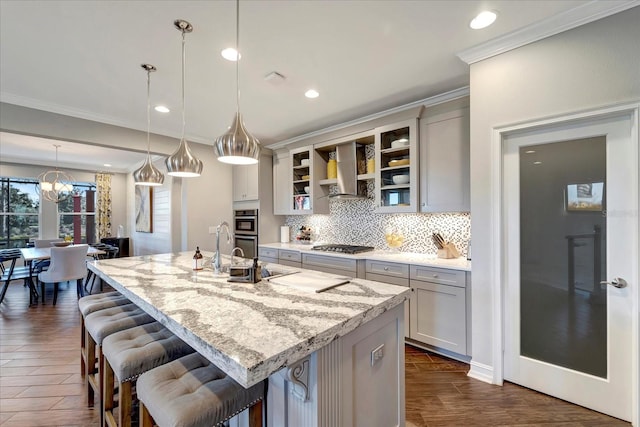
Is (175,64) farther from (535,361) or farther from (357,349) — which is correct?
(535,361)

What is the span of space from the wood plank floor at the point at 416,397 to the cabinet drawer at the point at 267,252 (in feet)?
7.30

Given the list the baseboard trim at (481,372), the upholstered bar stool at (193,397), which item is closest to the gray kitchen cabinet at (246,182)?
the upholstered bar stool at (193,397)

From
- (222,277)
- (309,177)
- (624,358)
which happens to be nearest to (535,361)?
(624,358)

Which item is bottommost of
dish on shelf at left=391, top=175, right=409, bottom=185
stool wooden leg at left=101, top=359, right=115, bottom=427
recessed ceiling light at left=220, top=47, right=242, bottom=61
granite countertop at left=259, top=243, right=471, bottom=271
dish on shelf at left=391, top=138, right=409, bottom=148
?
stool wooden leg at left=101, top=359, right=115, bottom=427

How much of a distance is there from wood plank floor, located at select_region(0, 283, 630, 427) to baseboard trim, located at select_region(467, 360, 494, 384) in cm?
5

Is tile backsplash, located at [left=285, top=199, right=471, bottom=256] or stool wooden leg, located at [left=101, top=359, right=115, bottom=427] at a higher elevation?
tile backsplash, located at [left=285, top=199, right=471, bottom=256]

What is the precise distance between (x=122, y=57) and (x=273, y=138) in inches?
97.1

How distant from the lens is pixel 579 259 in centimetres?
191

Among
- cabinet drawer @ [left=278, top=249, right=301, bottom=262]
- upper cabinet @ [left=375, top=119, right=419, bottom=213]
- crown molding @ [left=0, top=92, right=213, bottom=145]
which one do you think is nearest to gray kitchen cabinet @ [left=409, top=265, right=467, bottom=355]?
upper cabinet @ [left=375, top=119, right=419, bottom=213]

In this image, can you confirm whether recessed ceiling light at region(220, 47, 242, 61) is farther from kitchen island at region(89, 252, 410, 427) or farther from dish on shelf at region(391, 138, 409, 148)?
dish on shelf at region(391, 138, 409, 148)

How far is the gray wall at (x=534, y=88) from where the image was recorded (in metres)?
1.67

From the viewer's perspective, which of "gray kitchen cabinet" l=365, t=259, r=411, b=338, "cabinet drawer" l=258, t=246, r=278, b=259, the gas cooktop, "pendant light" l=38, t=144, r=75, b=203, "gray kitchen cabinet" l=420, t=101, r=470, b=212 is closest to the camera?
"gray kitchen cabinet" l=420, t=101, r=470, b=212

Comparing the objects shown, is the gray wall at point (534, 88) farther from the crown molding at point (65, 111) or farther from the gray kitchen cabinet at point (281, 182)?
the crown molding at point (65, 111)

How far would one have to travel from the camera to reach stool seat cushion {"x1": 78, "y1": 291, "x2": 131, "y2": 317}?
80.0 inches
